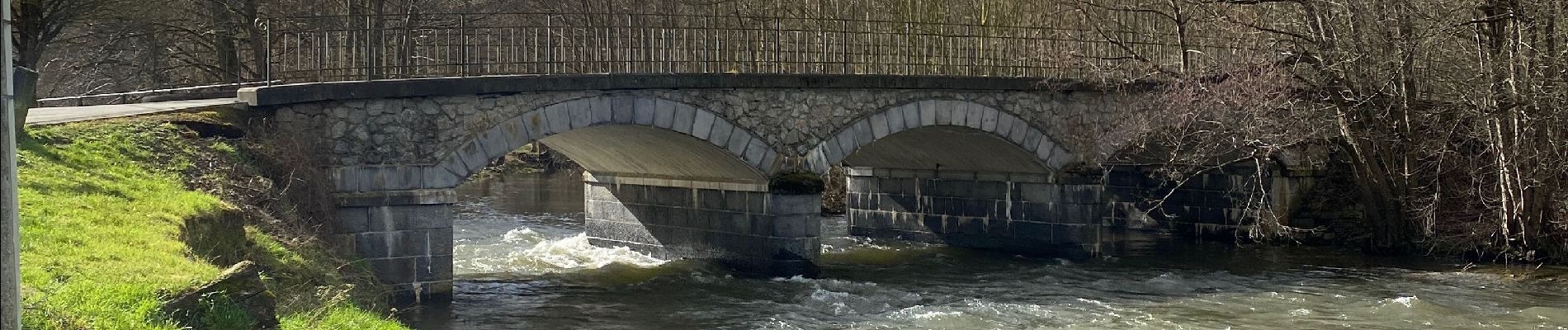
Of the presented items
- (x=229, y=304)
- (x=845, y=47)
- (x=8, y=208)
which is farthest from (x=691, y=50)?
(x=8, y=208)

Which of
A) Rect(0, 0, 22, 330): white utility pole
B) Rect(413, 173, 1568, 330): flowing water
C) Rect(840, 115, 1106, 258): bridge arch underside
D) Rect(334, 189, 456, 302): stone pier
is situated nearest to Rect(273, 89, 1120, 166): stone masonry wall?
Rect(334, 189, 456, 302): stone pier

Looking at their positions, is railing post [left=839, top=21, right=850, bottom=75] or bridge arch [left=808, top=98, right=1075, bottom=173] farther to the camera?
railing post [left=839, top=21, right=850, bottom=75]

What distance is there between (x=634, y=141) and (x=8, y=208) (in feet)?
35.2

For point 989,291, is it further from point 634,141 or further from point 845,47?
point 634,141

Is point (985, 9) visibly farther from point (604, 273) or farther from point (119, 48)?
point (119, 48)

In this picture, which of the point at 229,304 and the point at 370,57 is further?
the point at 370,57

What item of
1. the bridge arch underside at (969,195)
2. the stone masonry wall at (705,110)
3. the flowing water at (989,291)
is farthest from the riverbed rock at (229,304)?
the bridge arch underside at (969,195)

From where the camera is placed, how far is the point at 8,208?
5551 mm

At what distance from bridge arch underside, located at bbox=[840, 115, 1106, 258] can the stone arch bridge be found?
0.07 ft

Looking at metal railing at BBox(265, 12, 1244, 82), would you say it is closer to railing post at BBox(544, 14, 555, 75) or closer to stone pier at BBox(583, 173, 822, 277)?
railing post at BBox(544, 14, 555, 75)

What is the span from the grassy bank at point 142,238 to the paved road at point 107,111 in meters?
0.38

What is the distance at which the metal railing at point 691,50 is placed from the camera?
13.4m

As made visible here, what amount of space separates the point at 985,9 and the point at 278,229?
35.7 ft

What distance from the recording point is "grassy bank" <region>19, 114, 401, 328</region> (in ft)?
24.0
